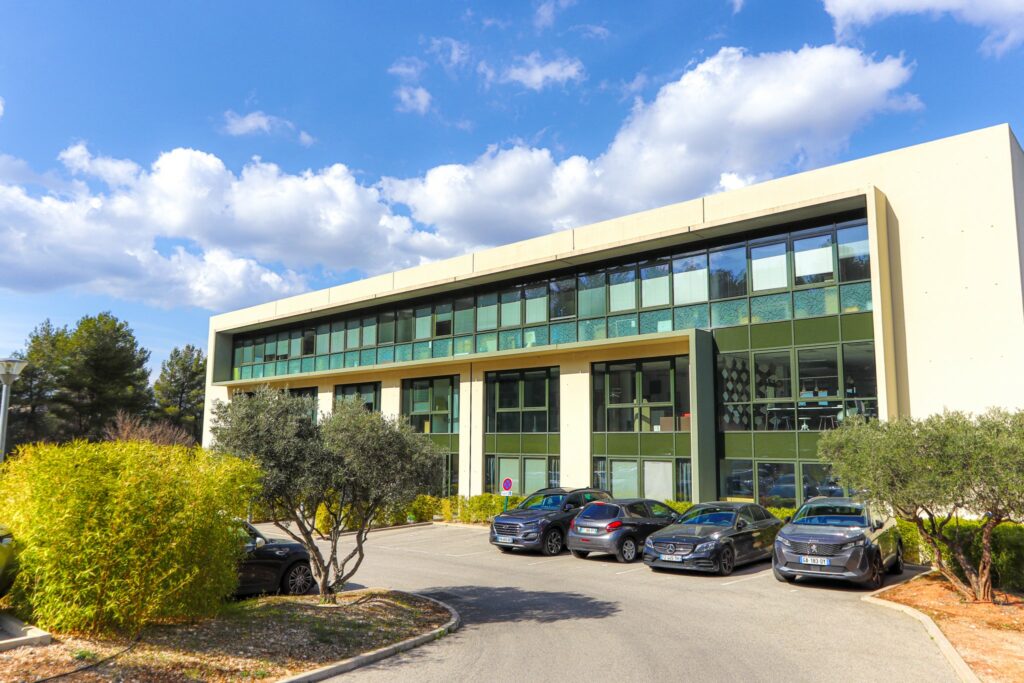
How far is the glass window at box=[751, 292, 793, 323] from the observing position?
62.2ft

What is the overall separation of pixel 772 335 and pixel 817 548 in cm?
770

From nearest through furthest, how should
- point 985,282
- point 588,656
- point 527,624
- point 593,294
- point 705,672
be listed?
point 705,672 → point 588,656 → point 527,624 → point 985,282 → point 593,294

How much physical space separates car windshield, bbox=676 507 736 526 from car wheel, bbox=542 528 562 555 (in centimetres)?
345

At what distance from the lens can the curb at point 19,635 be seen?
24.4ft

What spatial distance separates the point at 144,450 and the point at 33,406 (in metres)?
42.5

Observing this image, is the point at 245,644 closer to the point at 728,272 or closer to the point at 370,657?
the point at 370,657

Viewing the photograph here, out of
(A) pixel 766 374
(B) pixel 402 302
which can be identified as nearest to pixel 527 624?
(A) pixel 766 374

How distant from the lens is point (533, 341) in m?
24.7

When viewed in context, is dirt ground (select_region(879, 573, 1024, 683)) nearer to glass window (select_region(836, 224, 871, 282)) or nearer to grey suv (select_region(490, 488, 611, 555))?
glass window (select_region(836, 224, 871, 282))

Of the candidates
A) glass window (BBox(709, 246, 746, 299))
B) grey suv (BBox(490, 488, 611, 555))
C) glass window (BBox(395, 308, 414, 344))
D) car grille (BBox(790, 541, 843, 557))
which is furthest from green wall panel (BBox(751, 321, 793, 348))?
glass window (BBox(395, 308, 414, 344))

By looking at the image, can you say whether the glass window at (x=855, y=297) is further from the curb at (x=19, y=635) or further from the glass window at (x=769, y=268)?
the curb at (x=19, y=635)

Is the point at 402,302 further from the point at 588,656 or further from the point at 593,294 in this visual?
the point at 588,656

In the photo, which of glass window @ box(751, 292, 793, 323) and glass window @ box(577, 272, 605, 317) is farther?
glass window @ box(577, 272, 605, 317)

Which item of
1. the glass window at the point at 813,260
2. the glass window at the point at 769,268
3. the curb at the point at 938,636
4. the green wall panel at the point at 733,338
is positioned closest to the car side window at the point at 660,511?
the green wall panel at the point at 733,338
